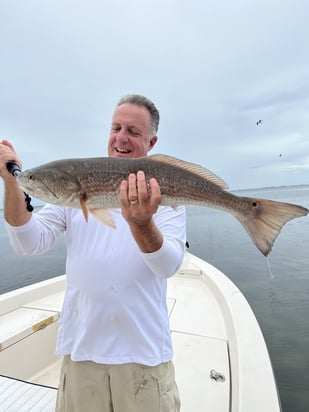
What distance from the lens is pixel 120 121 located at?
2135mm

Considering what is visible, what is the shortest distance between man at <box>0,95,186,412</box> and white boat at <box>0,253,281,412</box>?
3.49 ft

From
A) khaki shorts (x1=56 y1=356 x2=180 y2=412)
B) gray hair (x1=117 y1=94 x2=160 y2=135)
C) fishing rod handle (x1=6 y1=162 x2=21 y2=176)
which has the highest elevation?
gray hair (x1=117 y1=94 x2=160 y2=135)

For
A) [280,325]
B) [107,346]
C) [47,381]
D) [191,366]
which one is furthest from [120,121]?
[280,325]

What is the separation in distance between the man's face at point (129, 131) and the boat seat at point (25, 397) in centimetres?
228

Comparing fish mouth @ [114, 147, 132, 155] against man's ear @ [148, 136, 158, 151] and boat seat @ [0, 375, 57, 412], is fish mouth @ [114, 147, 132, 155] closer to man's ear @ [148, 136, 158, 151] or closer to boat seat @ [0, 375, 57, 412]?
man's ear @ [148, 136, 158, 151]

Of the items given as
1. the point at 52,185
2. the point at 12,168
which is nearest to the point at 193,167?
the point at 52,185

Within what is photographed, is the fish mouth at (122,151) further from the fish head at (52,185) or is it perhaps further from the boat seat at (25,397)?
the boat seat at (25,397)

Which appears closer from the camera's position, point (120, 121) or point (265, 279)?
point (120, 121)

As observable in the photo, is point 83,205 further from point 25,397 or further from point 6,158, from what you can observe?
point 25,397

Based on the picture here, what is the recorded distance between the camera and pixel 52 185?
79.4 inches

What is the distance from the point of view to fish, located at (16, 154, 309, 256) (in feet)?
6.34

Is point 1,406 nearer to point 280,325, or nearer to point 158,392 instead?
point 158,392

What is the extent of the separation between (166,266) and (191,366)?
243 cm

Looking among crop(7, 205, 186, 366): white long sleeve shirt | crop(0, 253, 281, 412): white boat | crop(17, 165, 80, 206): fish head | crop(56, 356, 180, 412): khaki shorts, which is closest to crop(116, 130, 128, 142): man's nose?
crop(17, 165, 80, 206): fish head
